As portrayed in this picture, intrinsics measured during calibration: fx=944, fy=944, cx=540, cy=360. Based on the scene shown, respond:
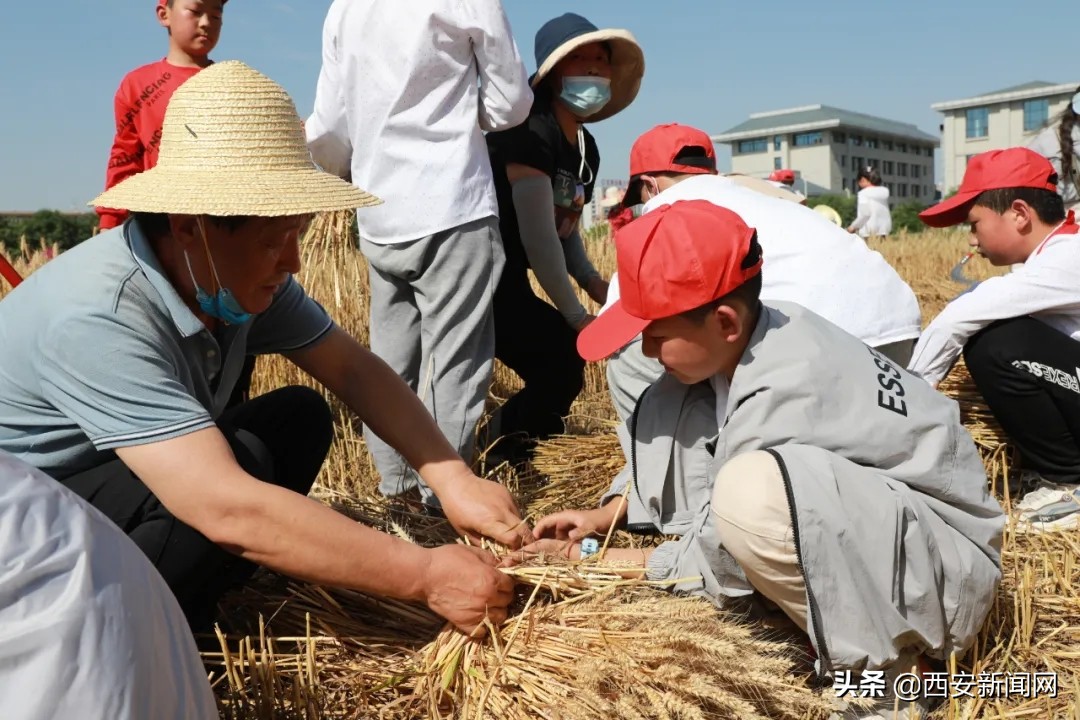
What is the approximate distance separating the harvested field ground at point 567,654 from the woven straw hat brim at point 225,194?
74 cm

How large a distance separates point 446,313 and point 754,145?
235 feet

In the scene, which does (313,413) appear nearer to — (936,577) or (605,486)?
(605,486)

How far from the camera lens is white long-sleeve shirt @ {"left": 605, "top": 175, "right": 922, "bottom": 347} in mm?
2504

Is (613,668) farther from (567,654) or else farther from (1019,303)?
(1019,303)

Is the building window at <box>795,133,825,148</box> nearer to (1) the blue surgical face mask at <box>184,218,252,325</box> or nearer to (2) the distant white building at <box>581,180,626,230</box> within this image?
(2) the distant white building at <box>581,180,626,230</box>

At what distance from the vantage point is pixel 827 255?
8.29 ft

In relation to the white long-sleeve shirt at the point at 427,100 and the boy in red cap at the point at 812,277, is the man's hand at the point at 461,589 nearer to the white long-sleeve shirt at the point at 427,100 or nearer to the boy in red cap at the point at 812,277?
the boy in red cap at the point at 812,277

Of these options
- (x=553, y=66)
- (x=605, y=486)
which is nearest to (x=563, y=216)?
(x=553, y=66)

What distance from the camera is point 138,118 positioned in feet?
10.4

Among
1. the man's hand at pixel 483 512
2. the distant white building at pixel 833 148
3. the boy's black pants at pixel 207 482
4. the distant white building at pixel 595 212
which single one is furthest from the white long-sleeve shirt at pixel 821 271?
the distant white building at pixel 833 148

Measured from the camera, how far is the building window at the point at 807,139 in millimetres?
66500

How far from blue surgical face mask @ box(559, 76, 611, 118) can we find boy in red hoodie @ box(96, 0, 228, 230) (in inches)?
49.2

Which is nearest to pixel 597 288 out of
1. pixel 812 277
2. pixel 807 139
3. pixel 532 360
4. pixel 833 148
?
pixel 532 360

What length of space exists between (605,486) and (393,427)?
101cm
